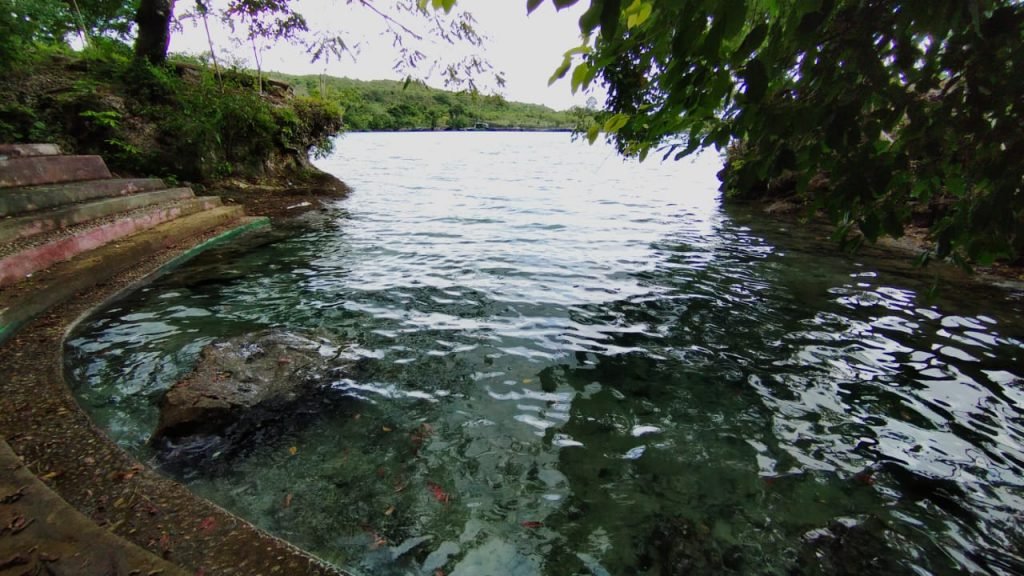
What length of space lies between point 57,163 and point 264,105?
716cm

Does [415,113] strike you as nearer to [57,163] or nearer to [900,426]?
[57,163]

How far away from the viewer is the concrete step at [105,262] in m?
5.12

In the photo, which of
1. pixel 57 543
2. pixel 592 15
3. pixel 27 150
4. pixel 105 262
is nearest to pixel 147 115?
pixel 27 150

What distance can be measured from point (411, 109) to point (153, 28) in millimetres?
105268

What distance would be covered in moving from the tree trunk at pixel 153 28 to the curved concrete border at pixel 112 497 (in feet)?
43.9

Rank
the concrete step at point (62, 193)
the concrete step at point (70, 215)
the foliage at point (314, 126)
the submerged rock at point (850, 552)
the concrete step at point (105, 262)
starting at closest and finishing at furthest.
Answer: the submerged rock at point (850, 552) < the concrete step at point (105, 262) < the concrete step at point (70, 215) < the concrete step at point (62, 193) < the foliage at point (314, 126)

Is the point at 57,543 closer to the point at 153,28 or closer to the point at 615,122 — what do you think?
the point at 615,122

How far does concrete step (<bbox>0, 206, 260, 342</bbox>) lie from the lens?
5.12 m

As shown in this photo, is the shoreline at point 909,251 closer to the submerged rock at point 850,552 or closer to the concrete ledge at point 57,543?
the submerged rock at point 850,552

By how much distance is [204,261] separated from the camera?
324 inches

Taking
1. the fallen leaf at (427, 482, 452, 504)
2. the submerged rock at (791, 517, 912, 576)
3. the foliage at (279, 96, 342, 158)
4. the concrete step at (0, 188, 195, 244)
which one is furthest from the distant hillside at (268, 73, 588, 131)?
the concrete step at (0, 188, 195, 244)

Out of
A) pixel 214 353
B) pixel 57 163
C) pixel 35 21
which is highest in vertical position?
pixel 35 21

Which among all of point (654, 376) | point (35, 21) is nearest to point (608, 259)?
point (654, 376)

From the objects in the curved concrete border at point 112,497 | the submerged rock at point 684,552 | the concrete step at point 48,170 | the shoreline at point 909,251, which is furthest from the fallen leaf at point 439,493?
the concrete step at point 48,170
